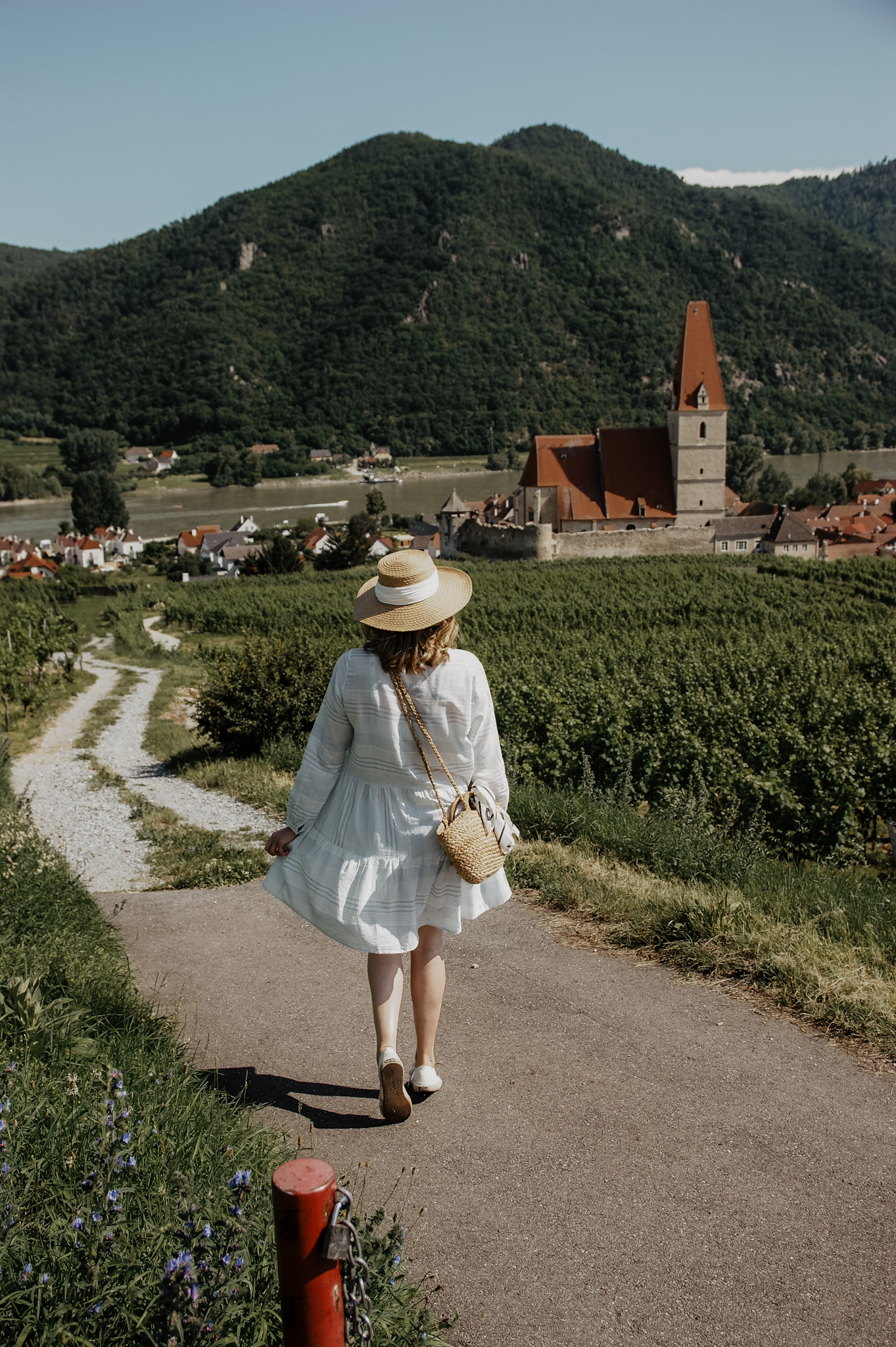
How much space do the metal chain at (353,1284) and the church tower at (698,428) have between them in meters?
59.1

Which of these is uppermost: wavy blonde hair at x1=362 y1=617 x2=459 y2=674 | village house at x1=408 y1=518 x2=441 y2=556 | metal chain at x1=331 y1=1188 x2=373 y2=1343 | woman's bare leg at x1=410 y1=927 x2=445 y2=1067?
wavy blonde hair at x1=362 y1=617 x2=459 y2=674

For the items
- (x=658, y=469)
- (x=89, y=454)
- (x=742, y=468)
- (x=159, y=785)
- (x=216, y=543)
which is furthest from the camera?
(x=89, y=454)

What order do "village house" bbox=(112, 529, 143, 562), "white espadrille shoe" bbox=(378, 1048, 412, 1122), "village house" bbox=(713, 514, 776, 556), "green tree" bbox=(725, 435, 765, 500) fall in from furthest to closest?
1. "green tree" bbox=(725, 435, 765, 500)
2. "village house" bbox=(112, 529, 143, 562)
3. "village house" bbox=(713, 514, 776, 556)
4. "white espadrille shoe" bbox=(378, 1048, 412, 1122)

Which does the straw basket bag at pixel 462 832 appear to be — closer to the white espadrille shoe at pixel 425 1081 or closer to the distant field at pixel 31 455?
the white espadrille shoe at pixel 425 1081

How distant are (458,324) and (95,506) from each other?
96.5 meters

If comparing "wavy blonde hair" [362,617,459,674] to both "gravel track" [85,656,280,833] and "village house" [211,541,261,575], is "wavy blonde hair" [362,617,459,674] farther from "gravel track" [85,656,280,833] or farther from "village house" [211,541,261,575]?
"village house" [211,541,261,575]

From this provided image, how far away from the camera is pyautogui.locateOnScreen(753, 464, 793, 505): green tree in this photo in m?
86.9

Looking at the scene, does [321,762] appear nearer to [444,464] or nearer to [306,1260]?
[306,1260]

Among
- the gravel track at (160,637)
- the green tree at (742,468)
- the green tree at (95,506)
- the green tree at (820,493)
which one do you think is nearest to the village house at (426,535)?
the green tree at (742,468)

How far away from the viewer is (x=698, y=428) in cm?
5712

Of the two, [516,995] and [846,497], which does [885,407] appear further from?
[516,995]

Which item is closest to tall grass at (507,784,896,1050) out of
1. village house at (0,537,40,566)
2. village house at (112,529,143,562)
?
village house at (0,537,40,566)

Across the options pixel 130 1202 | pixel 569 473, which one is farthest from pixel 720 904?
pixel 569 473

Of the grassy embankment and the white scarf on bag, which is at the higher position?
the white scarf on bag
